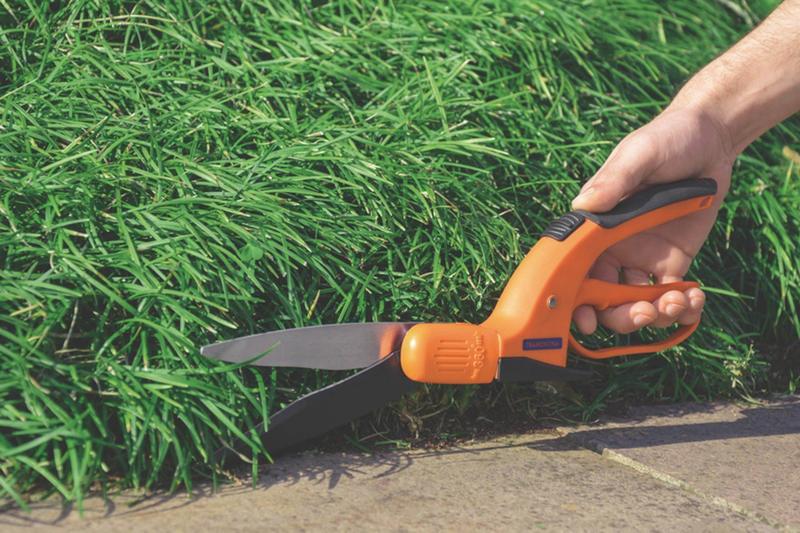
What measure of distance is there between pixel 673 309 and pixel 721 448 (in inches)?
13.0

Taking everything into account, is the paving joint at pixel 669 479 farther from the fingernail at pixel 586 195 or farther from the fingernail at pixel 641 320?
the fingernail at pixel 586 195

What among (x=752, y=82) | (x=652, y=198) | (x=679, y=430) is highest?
(x=752, y=82)

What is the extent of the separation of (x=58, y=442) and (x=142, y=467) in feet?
0.52

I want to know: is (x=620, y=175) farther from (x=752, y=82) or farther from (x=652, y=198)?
(x=752, y=82)

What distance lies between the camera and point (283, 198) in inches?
87.5

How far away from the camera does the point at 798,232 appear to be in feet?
9.31

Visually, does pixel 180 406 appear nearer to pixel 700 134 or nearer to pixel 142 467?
pixel 142 467

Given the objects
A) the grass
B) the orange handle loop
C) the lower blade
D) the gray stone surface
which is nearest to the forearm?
the grass

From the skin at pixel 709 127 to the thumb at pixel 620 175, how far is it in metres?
0.06

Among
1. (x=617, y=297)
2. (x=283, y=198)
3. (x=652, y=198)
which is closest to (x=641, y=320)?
(x=617, y=297)

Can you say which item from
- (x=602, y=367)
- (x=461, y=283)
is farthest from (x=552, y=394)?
(x=461, y=283)

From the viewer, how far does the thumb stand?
2.13 metres

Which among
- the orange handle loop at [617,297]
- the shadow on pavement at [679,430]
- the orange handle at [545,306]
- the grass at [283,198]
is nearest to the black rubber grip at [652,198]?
the orange handle at [545,306]

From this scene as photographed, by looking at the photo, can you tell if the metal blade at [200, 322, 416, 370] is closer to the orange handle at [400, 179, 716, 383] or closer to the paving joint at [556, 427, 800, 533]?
the orange handle at [400, 179, 716, 383]
